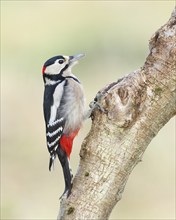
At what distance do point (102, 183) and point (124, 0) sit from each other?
353 inches

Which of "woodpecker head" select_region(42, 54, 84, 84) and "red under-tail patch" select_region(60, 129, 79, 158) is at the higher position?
"woodpecker head" select_region(42, 54, 84, 84)

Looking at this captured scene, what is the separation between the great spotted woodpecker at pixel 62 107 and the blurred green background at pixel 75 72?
261 cm

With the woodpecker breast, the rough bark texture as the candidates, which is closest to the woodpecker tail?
the rough bark texture

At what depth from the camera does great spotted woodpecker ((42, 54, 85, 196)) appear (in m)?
4.75

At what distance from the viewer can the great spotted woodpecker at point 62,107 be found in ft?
15.6

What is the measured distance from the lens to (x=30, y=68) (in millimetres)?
10602

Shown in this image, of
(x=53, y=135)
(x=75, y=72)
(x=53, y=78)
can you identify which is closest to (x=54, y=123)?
(x=53, y=135)

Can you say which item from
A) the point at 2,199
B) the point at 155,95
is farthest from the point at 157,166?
the point at 155,95

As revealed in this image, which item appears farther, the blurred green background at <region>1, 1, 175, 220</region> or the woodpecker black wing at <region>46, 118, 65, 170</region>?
the blurred green background at <region>1, 1, 175, 220</region>

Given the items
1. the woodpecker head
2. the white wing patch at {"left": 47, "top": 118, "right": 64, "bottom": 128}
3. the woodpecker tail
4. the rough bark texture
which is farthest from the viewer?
the woodpecker head

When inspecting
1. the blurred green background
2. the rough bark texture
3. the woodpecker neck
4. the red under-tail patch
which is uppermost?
the blurred green background

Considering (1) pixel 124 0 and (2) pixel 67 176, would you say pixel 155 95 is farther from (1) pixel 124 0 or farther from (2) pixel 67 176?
(1) pixel 124 0

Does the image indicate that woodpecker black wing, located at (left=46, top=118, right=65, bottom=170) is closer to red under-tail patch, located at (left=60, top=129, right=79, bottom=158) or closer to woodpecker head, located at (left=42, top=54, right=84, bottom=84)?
red under-tail patch, located at (left=60, top=129, right=79, bottom=158)

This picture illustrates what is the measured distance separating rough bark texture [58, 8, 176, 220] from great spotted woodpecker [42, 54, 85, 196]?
35.0 inches
